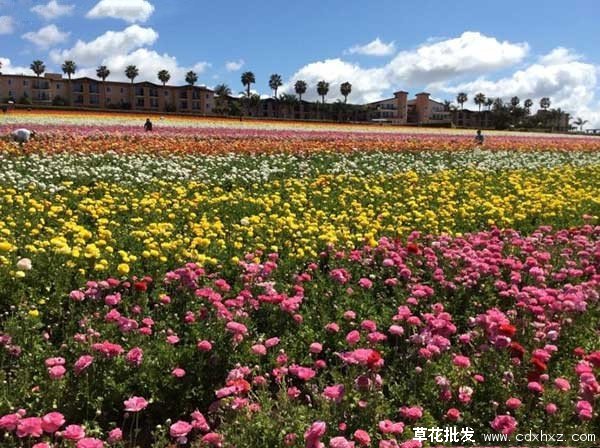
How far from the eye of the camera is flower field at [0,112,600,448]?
286 cm

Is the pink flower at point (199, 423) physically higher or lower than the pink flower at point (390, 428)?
lower

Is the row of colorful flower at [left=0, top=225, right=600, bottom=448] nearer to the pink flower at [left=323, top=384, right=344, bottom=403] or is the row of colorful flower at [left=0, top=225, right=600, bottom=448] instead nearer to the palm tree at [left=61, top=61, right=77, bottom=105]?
the pink flower at [left=323, top=384, right=344, bottom=403]

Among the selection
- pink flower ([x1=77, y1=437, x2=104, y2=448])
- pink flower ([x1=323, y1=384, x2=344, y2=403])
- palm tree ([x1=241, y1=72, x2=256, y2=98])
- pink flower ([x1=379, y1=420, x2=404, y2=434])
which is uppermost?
palm tree ([x1=241, y1=72, x2=256, y2=98])

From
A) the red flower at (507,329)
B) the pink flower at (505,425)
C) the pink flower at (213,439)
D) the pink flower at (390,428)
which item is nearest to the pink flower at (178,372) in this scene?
the pink flower at (213,439)

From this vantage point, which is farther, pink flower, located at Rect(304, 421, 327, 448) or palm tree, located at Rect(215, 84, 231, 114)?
palm tree, located at Rect(215, 84, 231, 114)

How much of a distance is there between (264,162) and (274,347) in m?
10.4

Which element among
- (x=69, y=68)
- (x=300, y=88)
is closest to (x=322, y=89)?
(x=300, y=88)

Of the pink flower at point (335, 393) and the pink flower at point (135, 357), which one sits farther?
the pink flower at point (135, 357)

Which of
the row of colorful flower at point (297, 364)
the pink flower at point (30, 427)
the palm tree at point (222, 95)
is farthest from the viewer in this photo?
the palm tree at point (222, 95)

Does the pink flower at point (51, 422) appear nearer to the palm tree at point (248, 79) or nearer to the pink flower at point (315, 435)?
the pink flower at point (315, 435)

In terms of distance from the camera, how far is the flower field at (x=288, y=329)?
2861mm

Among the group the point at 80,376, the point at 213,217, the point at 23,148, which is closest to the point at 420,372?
the point at 80,376

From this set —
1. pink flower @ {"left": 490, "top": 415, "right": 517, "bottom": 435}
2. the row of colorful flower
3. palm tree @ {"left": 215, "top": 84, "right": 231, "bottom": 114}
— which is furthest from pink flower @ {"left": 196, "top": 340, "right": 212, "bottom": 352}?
palm tree @ {"left": 215, "top": 84, "right": 231, "bottom": 114}

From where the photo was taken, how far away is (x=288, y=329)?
13.1ft
